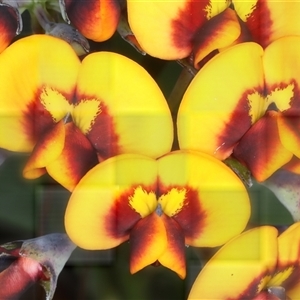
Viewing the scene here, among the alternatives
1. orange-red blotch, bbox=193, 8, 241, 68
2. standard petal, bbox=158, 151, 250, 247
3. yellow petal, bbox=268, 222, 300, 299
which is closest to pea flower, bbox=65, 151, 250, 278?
standard petal, bbox=158, 151, 250, 247

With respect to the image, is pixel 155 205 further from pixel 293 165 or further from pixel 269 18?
pixel 269 18

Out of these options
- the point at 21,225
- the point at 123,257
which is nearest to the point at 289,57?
the point at 123,257

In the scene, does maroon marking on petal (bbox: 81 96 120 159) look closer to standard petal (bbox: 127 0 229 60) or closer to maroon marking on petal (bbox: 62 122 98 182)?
maroon marking on petal (bbox: 62 122 98 182)

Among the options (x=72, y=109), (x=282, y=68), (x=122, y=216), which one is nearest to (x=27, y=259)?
(x=122, y=216)

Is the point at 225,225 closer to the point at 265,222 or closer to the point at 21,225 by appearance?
the point at 265,222

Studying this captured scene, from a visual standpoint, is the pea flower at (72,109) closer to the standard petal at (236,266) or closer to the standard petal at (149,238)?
the standard petal at (149,238)

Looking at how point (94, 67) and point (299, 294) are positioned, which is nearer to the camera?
point (94, 67)

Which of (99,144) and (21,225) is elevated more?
(99,144)
